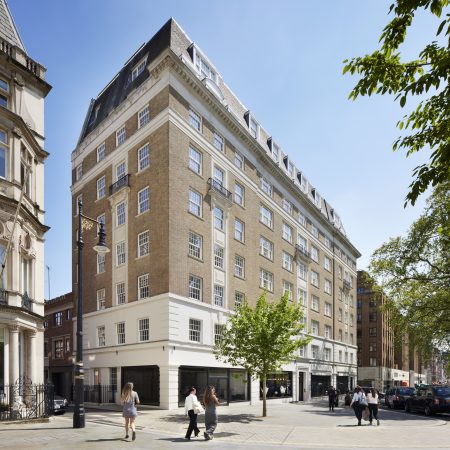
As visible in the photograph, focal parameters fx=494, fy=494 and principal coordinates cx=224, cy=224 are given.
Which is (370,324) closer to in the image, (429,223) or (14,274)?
(429,223)

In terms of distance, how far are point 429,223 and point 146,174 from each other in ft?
66.9

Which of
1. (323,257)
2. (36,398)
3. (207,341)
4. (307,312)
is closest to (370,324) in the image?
(323,257)

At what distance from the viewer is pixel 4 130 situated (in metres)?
21.6

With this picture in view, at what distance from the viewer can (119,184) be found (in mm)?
36188

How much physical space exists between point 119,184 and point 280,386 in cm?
2260

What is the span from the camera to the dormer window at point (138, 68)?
3671 cm

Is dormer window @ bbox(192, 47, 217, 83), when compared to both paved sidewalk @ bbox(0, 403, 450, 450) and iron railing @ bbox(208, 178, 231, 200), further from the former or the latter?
paved sidewalk @ bbox(0, 403, 450, 450)

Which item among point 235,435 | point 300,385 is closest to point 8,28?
point 235,435

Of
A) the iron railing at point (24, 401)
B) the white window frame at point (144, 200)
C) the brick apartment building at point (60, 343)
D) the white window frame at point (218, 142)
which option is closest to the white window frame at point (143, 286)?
the white window frame at point (144, 200)

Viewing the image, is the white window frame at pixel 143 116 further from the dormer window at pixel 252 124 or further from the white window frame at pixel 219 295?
the white window frame at pixel 219 295

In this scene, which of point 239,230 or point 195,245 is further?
point 239,230

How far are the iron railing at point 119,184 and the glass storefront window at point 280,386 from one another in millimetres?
19437

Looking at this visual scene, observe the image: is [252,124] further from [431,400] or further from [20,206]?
[20,206]

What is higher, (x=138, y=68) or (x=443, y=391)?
(x=138, y=68)
